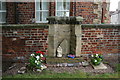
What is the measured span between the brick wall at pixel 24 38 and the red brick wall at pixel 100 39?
164cm

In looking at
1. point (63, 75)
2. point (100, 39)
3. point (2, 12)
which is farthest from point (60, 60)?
point (2, 12)

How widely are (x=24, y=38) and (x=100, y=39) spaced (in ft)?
10.1

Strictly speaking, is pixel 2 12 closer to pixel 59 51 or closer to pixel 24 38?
pixel 24 38

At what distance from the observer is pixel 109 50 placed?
5918 mm

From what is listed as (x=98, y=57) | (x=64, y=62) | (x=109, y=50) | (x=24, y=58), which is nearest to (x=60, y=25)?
(x=64, y=62)

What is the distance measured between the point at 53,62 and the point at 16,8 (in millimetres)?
4370

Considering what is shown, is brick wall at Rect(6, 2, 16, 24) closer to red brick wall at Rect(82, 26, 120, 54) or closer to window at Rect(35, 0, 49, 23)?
window at Rect(35, 0, 49, 23)

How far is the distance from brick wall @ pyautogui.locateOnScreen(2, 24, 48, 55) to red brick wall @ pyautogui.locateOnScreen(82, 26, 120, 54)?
64.6 inches

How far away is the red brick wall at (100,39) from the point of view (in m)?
5.70

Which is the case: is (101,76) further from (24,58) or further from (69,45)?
(24,58)

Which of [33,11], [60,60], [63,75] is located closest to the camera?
[63,75]

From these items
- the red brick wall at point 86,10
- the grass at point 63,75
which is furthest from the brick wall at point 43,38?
the red brick wall at point 86,10

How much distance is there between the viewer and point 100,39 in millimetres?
5785

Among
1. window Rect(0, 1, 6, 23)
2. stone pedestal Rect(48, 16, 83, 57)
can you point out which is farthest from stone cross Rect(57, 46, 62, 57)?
window Rect(0, 1, 6, 23)
